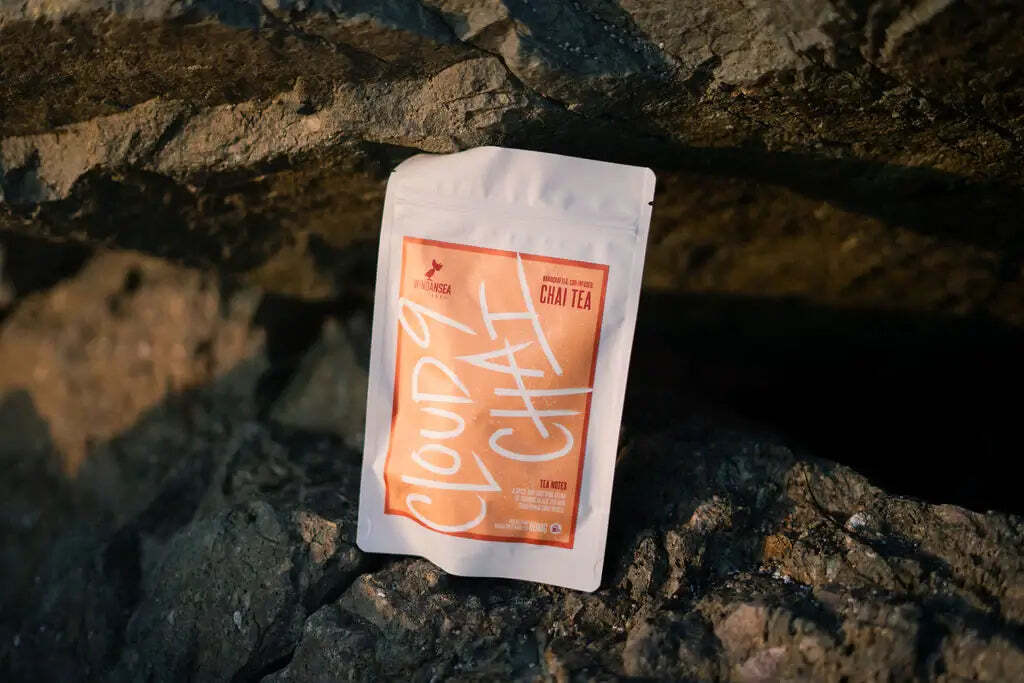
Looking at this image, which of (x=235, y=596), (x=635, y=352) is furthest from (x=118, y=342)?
(x=635, y=352)

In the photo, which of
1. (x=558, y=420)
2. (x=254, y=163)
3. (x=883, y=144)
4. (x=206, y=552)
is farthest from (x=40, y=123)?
(x=883, y=144)

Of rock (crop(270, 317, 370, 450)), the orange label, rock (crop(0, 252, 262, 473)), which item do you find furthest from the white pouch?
rock (crop(0, 252, 262, 473))

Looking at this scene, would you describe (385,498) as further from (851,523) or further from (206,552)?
(851,523)

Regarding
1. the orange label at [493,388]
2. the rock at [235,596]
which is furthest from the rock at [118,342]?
the orange label at [493,388]

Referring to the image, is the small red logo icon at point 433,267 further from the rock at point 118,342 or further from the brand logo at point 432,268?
the rock at point 118,342

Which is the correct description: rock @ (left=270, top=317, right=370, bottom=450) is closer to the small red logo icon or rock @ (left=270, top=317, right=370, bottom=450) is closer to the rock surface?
the rock surface

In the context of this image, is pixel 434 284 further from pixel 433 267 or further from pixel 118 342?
pixel 118 342
